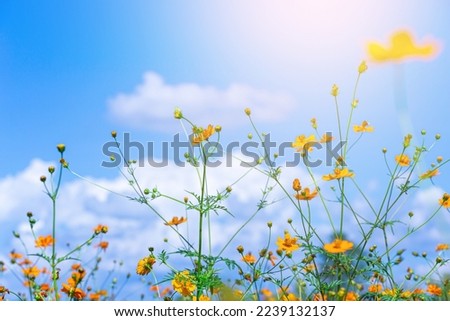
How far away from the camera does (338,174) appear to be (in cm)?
184

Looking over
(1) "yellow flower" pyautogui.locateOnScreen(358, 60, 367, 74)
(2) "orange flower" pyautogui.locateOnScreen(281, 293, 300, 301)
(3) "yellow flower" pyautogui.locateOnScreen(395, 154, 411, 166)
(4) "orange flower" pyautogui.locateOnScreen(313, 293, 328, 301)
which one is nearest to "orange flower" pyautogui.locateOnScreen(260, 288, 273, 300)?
(2) "orange flower" pyautogui.locateOnScreen(281, 293, 300, 301)

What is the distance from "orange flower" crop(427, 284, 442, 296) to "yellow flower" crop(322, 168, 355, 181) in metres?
0.82

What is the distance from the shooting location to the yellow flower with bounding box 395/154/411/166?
1990 mm

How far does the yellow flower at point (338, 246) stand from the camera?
167 cm

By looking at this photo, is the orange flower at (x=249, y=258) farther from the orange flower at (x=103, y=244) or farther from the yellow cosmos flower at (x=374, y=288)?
the orange flower at (x=103, y=244)

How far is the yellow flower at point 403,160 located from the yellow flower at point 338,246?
430 millimetres

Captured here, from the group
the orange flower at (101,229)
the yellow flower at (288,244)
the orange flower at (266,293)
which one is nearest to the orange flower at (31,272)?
the orange flower at (101,229)

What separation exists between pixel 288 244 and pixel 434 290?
2.68ft

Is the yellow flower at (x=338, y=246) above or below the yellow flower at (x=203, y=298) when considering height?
above

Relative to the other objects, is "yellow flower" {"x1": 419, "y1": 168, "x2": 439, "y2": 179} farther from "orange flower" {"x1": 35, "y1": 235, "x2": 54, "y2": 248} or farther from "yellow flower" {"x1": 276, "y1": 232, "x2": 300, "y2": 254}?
"orange flower" {"x1": 35, "y1": 235, "x2": 54, "y2": 248}

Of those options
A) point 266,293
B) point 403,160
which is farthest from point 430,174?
point 266,293
